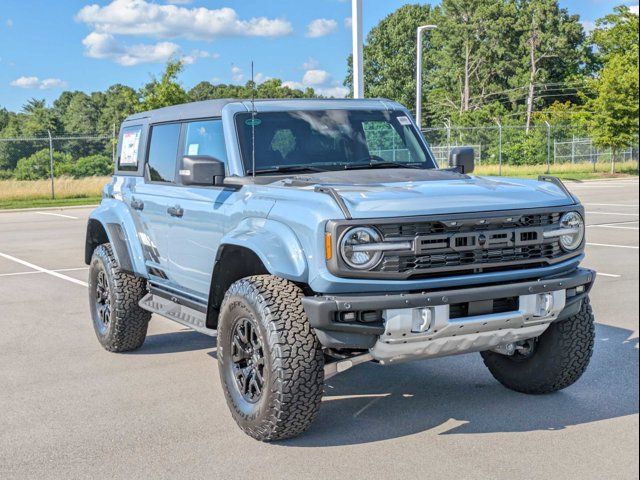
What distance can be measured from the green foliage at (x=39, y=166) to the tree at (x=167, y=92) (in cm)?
376

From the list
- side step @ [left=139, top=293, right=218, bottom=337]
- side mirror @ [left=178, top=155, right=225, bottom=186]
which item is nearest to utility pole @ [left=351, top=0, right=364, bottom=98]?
side step @ [left=139, top=293, right=218, bottom=337]

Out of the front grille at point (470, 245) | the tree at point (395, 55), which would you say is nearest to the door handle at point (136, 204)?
the front grille at point (470, 245)

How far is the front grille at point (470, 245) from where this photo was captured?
434cm

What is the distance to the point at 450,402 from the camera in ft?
17.5

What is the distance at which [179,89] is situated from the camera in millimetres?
32969

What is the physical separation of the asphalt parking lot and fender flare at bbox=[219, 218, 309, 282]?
986 mm

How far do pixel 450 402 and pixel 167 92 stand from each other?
94.6ft

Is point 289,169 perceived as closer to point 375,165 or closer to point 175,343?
point 375,165

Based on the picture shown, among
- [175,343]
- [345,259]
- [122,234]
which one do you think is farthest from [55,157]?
[345,259]

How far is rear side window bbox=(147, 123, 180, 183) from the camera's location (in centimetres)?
652

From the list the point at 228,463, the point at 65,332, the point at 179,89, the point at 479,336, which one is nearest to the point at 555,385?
the point at 479,336

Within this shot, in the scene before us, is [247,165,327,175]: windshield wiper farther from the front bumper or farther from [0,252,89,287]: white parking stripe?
[0,252,89,287]: white parking stripe

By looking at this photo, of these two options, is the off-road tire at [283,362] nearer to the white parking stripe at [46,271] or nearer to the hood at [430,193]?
the hood at [430,193]

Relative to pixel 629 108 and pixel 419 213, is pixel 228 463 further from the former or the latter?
pixel 629 108
